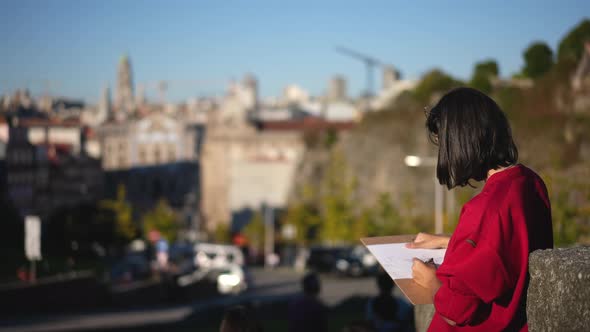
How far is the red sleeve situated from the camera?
303cm

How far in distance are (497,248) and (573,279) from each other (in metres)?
0.27

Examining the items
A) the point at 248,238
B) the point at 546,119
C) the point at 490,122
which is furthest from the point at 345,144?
the point at 490,122

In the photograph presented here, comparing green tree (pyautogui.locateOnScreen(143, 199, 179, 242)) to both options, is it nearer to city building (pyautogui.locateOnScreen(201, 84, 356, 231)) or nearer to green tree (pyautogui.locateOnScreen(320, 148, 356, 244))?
green tree (pyautogui.locateOnScreen(320, 148, 356, 244))

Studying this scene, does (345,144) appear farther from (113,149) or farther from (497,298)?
(497,298)

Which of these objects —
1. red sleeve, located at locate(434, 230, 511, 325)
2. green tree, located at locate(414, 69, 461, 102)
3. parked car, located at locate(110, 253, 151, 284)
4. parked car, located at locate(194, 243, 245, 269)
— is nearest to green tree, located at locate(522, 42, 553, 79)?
green tree, located at locate(414, 69, 461, 102)

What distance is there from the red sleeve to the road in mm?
15311

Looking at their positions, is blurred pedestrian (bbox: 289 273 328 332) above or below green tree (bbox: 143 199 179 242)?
above

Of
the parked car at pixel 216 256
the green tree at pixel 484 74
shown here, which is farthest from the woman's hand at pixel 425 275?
the green tree at pixel 484 74

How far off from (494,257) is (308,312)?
5.43m

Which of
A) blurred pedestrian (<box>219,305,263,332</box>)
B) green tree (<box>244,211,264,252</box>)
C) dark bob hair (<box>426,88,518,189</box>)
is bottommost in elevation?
green tree (<box>244,211,264,252</box>)

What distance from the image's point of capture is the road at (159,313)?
18484 millimetres

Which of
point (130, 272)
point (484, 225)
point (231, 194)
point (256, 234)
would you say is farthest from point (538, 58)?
point (484, 225)

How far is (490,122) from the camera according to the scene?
3.27 metres

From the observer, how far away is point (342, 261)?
1484 inches
